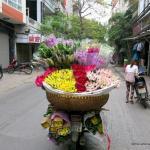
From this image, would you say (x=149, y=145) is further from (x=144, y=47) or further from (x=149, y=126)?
(x=144, y=47)

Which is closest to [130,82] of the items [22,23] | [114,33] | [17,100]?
[17,100]

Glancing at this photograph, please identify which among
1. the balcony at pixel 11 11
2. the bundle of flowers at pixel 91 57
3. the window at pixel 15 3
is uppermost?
the window at pixel 15 3

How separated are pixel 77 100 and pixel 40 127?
9.98 ft

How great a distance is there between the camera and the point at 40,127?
29.0 ft

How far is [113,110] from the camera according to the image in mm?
12156

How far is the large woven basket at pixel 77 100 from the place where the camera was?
602cm

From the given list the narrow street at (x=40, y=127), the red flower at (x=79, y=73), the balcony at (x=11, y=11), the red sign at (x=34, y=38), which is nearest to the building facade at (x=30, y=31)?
the red sign at (x=34, y=38)

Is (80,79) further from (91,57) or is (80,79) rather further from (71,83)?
(91,57)

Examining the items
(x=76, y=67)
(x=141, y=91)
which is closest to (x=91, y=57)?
(x=76, y=67)

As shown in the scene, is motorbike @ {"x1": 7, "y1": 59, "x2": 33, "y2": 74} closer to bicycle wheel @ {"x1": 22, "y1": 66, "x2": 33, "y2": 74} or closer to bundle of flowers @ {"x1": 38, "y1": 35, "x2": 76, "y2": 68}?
bicycle wheel @ {"x1": 22, "y1": 66, "x2": 33, "y2": 74}

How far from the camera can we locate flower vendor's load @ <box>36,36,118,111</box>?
19.9 ft

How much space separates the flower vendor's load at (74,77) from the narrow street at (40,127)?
1.09 metres

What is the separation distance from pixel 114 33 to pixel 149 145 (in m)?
39.3

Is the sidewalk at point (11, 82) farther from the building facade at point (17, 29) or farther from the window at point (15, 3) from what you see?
the window at point (15, 3)
